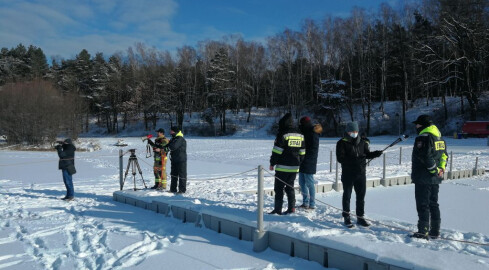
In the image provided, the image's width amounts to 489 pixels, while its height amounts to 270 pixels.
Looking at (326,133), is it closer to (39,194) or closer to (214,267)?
(39,194)

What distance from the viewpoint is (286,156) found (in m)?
5.93

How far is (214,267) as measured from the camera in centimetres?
437

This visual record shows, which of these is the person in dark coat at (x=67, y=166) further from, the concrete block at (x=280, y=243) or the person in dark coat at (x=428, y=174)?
the person in dark coat at (x=428, y=174)

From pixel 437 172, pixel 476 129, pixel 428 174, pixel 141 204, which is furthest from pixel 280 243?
pixel 476 129

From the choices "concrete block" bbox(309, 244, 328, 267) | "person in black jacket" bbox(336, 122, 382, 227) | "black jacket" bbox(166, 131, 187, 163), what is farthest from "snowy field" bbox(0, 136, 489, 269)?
"black jacket" bbox(166, 131, 187, 163)

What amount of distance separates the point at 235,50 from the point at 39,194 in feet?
141

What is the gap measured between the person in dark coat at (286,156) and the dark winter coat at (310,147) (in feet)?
1.55

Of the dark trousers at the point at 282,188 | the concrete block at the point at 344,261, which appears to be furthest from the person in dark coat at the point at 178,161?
the concrete block at the point at 344,261

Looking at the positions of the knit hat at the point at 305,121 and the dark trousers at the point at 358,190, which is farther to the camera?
the knit hat at the point at 305,121

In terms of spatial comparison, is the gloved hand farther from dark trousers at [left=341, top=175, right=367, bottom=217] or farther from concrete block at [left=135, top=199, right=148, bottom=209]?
concrete block at [left=135, top=199, right=148, bottom=209]

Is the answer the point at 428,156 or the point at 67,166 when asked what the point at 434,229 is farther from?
the point at 67,166

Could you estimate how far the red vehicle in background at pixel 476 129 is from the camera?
28734mm

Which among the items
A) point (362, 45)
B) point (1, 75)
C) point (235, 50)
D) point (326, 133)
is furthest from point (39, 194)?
point (1, 75)

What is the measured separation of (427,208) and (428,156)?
69cm
